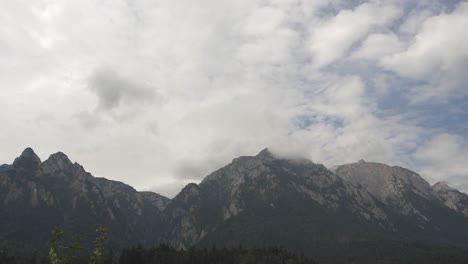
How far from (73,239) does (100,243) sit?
4508 mm

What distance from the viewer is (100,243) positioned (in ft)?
122

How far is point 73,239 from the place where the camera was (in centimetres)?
3294

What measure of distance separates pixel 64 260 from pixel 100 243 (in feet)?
11.7

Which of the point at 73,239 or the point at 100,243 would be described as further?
the point at 100,243

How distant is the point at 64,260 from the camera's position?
34.2 meters

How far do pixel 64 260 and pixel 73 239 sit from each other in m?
2.65

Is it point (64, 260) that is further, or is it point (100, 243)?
point (100, 243)
